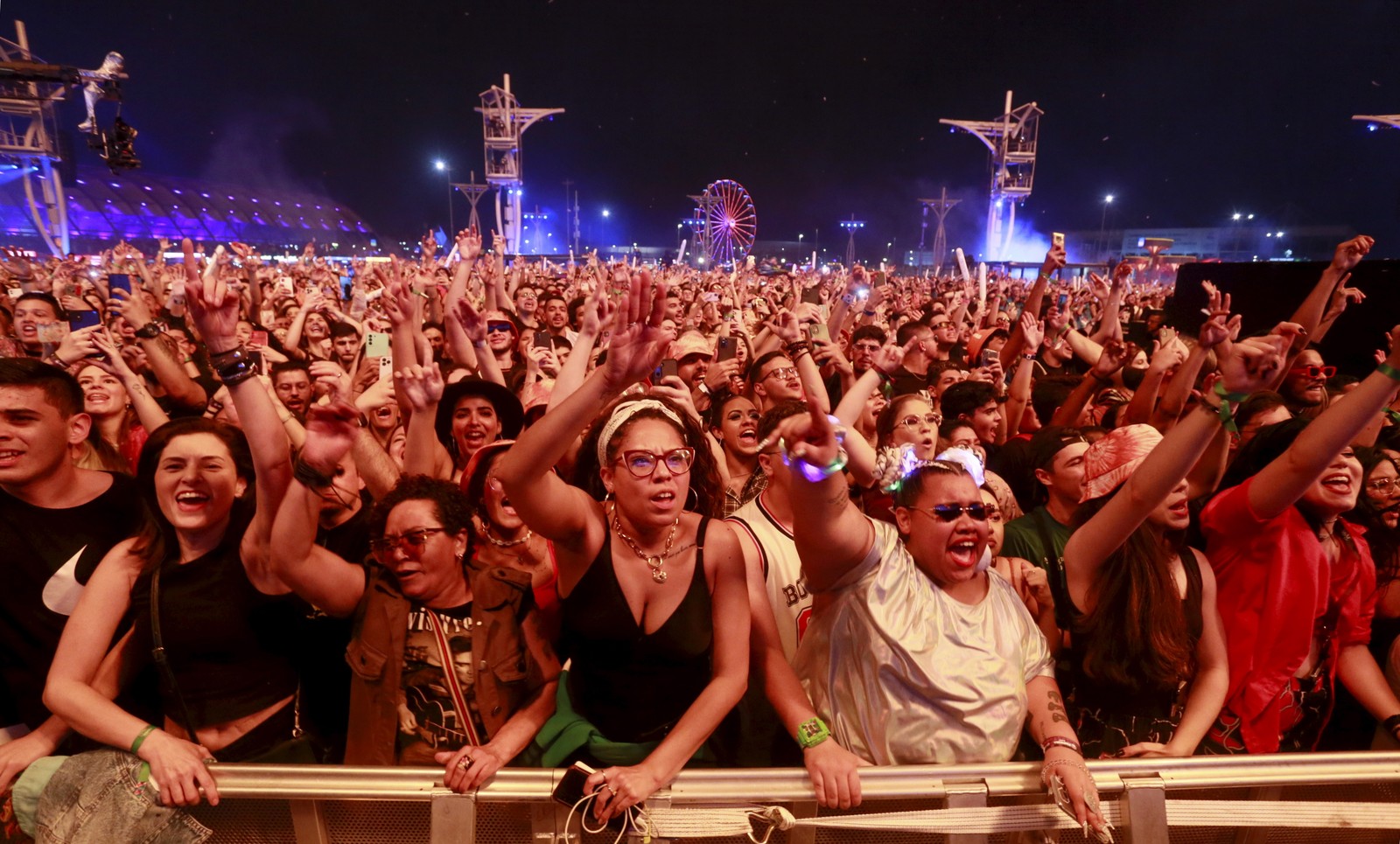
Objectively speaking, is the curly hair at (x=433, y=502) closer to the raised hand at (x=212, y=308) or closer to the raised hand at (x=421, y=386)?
the raised hand at (x=421, y=386)

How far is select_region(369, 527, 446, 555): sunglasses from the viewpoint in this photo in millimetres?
1965

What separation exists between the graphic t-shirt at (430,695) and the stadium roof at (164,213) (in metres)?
40.3

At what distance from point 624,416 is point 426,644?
2.70 feet

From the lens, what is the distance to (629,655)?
1.90 metres

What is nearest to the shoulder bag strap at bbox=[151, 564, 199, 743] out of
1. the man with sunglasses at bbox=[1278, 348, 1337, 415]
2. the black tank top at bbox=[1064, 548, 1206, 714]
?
the black tank top at bbox=[1064, 548, 1206, 714]

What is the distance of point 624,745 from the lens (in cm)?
186

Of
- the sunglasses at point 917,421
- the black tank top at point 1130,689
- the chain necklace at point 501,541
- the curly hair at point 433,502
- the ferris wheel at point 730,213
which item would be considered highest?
the ferris wheel at point 730,213

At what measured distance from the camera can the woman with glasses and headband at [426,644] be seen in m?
1.89

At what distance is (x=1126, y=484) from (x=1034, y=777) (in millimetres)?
829

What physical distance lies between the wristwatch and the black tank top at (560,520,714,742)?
313mm

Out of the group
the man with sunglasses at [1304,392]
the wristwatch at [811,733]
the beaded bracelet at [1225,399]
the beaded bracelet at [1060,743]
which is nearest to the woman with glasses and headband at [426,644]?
the wristwatch at [811,733]

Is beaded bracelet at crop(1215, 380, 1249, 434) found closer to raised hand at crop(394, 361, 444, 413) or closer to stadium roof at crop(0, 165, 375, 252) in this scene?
raised hand at crop(394, 361, 444, 413)

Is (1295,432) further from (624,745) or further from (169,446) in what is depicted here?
(169,446)

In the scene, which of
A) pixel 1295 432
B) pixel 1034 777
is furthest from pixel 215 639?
pixel 1295 432
